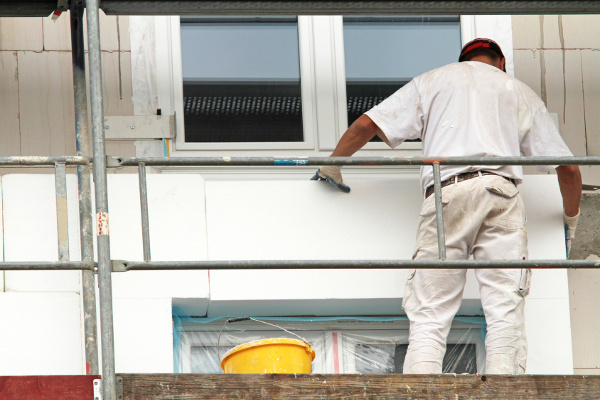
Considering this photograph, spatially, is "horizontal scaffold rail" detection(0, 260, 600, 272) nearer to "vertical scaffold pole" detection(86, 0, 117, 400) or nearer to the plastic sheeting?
"vertical scaffold pole" detection(86, 0, 117, 400)

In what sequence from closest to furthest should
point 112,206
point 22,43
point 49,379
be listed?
point 49,379
point 112,206
point 22,43

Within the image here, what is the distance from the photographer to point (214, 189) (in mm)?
6117

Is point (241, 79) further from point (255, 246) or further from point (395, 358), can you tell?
point (395, 358)

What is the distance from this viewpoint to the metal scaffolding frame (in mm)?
4488

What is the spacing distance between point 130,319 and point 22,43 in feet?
6.43

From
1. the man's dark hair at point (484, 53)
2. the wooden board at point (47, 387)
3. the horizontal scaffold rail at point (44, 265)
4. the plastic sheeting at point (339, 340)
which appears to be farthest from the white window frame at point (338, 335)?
the horizontal scaffold rail at point (44, 265)

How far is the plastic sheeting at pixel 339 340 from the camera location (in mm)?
6180

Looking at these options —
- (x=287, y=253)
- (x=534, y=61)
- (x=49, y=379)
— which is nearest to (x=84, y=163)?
(x=49, y=379)

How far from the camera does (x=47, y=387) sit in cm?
452

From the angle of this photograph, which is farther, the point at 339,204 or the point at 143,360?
the point at 339,204

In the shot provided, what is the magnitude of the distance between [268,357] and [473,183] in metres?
1.32

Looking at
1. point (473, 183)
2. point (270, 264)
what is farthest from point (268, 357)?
point (473, 183)

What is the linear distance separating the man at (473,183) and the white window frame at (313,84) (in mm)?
654

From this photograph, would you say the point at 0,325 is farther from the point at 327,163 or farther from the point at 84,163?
the point at 327,163
